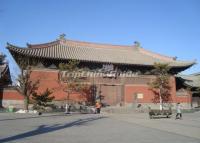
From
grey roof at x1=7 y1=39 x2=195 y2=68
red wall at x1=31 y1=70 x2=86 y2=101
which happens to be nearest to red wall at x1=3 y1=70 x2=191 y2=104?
red wall at x1=31 y1=70 x2=86 y2=101

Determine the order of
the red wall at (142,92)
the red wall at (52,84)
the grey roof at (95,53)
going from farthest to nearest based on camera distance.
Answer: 1. the red wall at (142,92)
2. the grey roof at (95,53)
3. the red wall at (52,84)

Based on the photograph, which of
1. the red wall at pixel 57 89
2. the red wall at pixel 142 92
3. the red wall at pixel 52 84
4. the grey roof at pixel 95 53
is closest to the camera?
the red wall at pixel 57 89

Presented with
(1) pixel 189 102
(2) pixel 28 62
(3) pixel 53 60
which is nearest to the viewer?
(2) pixel 28 62

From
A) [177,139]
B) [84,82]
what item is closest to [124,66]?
[84,82]

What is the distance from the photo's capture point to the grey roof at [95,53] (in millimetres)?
29545

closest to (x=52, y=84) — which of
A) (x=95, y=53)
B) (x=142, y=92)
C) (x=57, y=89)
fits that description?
(x=57, y=89)

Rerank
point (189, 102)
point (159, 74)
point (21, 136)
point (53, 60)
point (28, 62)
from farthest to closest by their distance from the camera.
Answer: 1. point (189, 102)
2. point (159, 74)
3. point (53, 60)
4. point (28, 62)
5. point (21, 136)

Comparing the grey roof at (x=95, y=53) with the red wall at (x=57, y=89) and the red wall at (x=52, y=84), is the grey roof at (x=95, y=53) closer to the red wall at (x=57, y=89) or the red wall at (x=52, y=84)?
the red wall at (x=52, y=84)

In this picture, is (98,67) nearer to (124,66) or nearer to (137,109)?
(124,66)

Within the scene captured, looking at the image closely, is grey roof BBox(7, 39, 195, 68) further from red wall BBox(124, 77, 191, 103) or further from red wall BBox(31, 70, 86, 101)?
red wall BBox(124, 77, 191, 103)

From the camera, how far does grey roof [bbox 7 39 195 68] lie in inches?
1163

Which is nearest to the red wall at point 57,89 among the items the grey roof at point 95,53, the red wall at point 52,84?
the red wall at point 52,84

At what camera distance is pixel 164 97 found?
3316cm

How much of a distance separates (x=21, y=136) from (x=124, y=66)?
22836 millimetres
